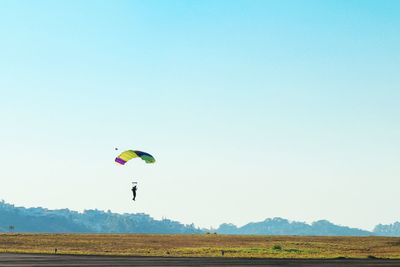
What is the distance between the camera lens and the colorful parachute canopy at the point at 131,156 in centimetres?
6225

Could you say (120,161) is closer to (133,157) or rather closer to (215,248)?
(133,157)

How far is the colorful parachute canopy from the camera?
6225cm

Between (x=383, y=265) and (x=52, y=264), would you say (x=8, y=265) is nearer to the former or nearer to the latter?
(x=52, y=264)

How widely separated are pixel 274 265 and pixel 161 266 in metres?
10.4

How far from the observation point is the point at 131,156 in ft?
212

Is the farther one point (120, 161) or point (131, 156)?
point (131, 156)

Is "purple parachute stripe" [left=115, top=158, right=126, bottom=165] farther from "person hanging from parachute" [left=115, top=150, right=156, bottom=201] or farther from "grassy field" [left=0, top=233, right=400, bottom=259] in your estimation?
"grassy field" [left=0, top=233, right=400, bottom=259]

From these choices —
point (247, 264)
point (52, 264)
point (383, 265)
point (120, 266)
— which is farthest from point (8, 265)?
point (383, 265)

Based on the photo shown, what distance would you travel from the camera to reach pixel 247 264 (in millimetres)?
52500

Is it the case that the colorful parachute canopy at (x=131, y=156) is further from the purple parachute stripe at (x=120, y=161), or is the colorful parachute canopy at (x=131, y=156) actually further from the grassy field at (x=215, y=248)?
the grassy field at (x=215, y=248)

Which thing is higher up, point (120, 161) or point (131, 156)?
point (131, 156)

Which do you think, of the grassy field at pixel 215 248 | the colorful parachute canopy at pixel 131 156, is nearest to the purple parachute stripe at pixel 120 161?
the colorful parachute canopy at pixel 131 156

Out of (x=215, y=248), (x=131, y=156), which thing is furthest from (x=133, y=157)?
(x=215, y=248)

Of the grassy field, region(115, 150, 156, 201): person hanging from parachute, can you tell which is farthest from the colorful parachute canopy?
the grassy field
